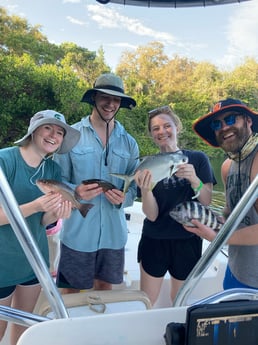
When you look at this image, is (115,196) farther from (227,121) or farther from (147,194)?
(227,121)

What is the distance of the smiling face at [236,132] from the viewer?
131cm

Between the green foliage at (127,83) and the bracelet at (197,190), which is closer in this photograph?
the bracelet at (197,190)

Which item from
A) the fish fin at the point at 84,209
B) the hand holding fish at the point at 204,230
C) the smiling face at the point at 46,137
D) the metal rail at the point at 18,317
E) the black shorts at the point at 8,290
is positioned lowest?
the black shorts at the point at 8,290

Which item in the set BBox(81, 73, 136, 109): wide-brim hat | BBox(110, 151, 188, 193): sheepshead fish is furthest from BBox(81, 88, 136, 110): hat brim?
BBox(110, 151, 188, 193): sheepshead fish

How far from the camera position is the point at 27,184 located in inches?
53.7

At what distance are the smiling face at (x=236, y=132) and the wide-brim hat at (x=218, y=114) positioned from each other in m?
0.02

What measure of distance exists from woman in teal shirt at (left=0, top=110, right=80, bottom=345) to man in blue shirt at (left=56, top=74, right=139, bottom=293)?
0.14 m

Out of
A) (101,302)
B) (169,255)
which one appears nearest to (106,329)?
(101,302)

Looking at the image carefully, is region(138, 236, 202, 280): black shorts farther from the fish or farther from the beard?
the beard

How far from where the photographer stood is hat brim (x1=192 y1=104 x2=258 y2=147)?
130 cm

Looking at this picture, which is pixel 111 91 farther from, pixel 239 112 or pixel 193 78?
pixel 193 78

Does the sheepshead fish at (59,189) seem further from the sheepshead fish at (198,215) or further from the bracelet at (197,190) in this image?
the bracelet at (197,190)

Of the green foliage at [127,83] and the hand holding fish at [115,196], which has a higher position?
the green foliage at [127,83]

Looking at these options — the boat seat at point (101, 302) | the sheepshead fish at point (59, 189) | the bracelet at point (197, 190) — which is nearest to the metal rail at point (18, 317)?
the boat seat at point (101, 302)
